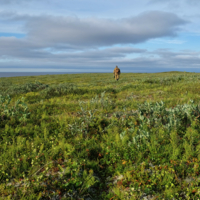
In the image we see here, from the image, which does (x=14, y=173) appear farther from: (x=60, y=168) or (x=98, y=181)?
(x=98, y=181)

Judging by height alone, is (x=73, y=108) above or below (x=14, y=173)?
above

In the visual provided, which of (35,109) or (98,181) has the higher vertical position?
(35,109)

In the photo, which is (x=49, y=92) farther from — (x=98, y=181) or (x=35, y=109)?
(x=98, y=181)

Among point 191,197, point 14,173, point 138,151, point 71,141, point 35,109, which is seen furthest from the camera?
point 35,109

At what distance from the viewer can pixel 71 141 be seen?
20.7 feet

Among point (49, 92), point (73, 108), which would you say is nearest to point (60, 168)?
point (73, 108)

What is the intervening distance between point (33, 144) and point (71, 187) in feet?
8.52

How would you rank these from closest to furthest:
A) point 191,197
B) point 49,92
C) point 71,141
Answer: point 191,197
point 71,141
point 49,92

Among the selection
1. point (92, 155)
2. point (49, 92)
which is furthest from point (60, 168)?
point (49, 92)

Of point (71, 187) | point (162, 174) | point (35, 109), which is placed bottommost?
point (71, 187)

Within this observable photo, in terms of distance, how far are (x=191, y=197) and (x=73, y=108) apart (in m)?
7.87

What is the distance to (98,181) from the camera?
174 inches

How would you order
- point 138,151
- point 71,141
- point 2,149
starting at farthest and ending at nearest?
point 71,141
point 2,149
point 138,151

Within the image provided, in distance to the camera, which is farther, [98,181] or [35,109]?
[35,109]
